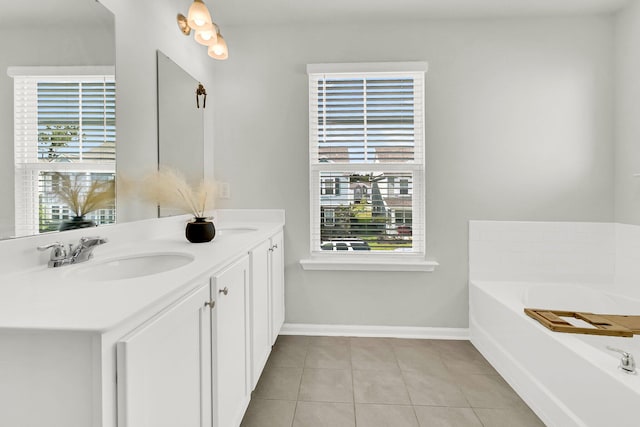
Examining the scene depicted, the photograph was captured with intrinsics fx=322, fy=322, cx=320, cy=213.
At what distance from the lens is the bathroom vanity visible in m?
0.63

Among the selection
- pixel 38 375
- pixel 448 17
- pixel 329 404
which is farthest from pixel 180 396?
pixel 448 17

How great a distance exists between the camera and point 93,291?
803 millimetres

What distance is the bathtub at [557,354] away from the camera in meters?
1.29

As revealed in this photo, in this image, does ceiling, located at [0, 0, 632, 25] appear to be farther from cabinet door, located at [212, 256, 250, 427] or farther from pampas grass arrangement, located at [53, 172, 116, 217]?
cabinet door, located at [212, 256, 250, 427]

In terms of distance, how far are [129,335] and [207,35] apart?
67.7 inches

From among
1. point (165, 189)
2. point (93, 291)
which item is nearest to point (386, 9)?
point (165, 189)

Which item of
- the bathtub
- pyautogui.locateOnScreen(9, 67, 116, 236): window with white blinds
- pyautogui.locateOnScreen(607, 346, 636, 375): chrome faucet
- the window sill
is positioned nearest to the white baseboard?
the bathtub

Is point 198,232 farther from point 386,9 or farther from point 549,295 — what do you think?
point 549,295

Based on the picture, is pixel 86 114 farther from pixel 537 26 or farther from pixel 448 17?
pixel 537 26

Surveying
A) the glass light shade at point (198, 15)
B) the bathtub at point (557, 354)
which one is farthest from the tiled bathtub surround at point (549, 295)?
the glass light shade at point (198, 15)

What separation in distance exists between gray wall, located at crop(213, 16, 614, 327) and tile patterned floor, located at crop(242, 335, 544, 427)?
32 centimetres

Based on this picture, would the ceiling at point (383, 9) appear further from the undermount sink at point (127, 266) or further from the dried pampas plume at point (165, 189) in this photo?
the undermount sink at point (127, 266)

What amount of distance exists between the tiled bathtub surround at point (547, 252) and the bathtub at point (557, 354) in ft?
0.49

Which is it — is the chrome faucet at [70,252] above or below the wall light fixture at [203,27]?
below
